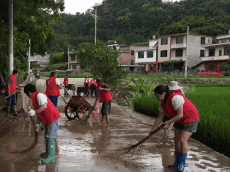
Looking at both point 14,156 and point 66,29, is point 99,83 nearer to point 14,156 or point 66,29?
point 14,156

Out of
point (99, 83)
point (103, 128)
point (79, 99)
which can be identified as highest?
point (99, 83)

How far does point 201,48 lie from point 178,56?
17.8 ft

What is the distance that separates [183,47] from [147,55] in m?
10.4

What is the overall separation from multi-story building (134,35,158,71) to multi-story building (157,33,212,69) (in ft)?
7.52

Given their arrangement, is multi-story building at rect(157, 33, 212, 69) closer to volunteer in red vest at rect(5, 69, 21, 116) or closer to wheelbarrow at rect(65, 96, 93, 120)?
wheelbarrow at rect(65, 96, 93, 120)

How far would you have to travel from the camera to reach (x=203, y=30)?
6097cm

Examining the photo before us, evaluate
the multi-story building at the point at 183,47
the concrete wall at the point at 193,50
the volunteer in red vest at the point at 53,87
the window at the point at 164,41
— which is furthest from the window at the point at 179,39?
the volunteer in red vest at the point at 53,87

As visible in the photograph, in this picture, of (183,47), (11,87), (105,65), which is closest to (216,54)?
(183,47)

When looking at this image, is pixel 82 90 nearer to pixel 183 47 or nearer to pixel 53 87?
pixel 53 87

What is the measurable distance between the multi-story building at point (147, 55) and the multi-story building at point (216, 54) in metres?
11.6

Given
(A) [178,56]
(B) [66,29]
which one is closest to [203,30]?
(A) [178,56]

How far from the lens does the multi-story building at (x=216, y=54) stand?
47659mm

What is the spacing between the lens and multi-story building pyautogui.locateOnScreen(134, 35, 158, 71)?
59.6 meters

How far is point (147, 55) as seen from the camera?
61.0 metres
